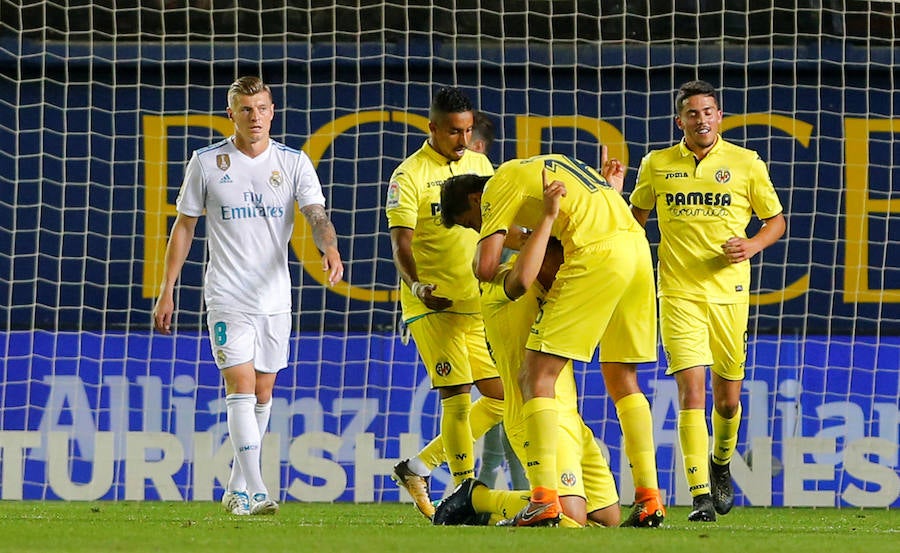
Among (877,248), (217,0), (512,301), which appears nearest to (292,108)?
(217,0)

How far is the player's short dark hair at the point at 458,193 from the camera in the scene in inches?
206

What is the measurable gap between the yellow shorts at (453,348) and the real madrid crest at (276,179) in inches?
30.2

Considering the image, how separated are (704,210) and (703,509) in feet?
4.13

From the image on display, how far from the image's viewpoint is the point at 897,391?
7996mm

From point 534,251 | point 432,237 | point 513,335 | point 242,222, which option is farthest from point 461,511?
point 242,222

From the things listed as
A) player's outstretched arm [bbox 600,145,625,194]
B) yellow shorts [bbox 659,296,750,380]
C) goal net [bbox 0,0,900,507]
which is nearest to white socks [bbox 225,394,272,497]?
player's outstretched arm [bbox 600,145,625,194]

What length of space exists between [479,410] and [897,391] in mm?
2812

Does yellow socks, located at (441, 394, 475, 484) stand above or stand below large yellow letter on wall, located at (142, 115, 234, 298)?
below

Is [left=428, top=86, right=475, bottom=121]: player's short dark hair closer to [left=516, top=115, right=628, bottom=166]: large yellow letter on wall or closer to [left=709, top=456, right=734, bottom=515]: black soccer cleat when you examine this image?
[left=709, top=456, right=734, bottom=515]: black soccer cleat

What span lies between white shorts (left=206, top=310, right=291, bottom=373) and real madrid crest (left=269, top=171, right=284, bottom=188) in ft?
1.68

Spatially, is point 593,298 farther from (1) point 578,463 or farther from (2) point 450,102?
(2) point 450,102

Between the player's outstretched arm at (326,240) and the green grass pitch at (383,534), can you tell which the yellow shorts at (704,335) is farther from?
the player's outstretched arm at (326,240)

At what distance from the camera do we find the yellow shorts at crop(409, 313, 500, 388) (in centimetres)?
610

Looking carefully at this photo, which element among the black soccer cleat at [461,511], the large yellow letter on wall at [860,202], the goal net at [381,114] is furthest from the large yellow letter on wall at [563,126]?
the black soccer cleat at [461,511]
